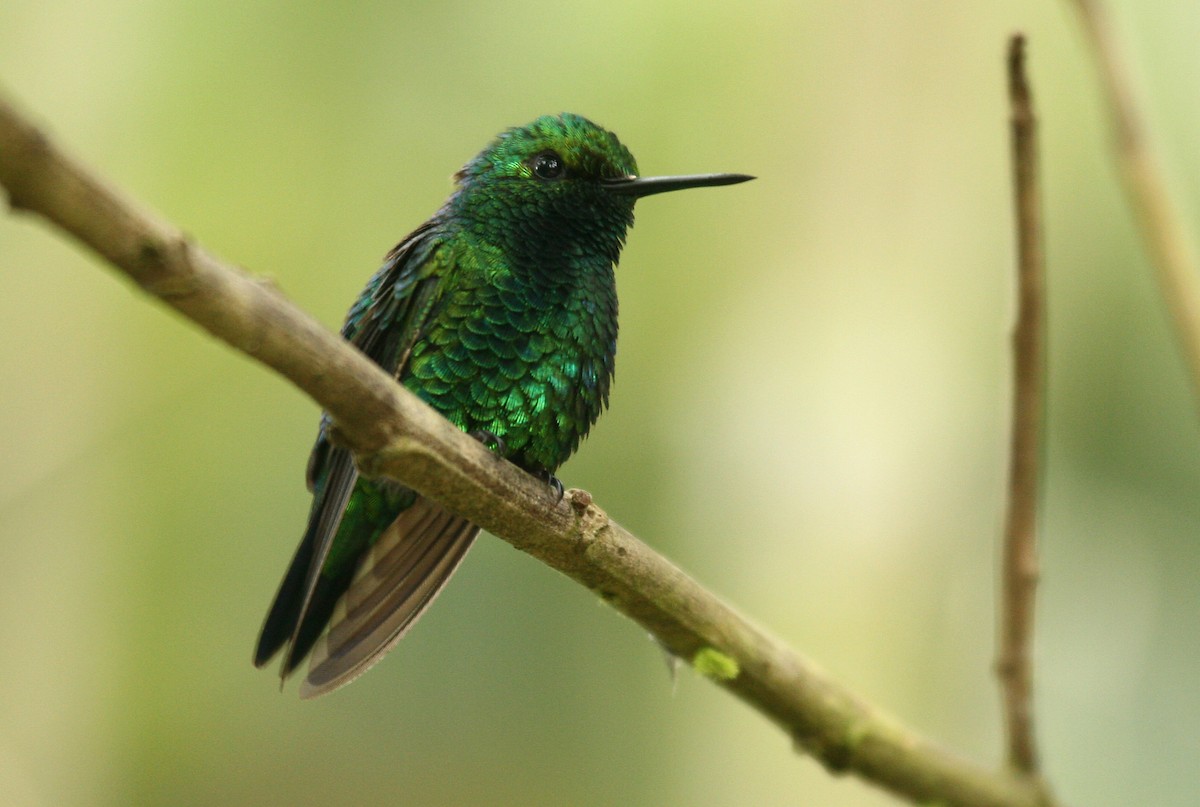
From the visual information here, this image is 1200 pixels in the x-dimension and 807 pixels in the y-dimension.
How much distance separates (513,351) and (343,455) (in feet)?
1.47

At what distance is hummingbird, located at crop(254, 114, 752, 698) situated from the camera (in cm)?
254

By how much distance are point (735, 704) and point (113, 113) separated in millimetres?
4346

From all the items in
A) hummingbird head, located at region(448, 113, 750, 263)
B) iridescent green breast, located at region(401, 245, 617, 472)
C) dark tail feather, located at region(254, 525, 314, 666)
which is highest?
hummingbird head, located at region(448, 113, 750, 263)

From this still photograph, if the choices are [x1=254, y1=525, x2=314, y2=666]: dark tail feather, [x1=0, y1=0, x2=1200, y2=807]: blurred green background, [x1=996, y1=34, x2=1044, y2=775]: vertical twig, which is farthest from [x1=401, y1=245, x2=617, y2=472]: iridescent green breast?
[x1=0, y1=0, x2=1200, y2=807]: blurred green background

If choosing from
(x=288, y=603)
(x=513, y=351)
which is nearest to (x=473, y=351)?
(x=513, y=351)

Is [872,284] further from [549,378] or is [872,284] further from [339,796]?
[339,796]

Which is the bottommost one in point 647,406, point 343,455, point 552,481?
point 343,455

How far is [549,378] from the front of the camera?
2.59 metres

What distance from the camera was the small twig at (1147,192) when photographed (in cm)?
161

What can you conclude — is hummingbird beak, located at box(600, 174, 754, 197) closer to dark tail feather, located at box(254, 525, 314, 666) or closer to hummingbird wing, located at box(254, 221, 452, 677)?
hummingbird wing, located at box(254, 221, 452, 677)

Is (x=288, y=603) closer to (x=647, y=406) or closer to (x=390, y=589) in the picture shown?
(x=390, y=589)

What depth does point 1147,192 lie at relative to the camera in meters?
1.67

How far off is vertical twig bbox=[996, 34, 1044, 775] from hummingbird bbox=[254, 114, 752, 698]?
0.66m

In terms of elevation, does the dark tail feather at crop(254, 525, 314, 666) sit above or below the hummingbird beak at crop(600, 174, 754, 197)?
below
